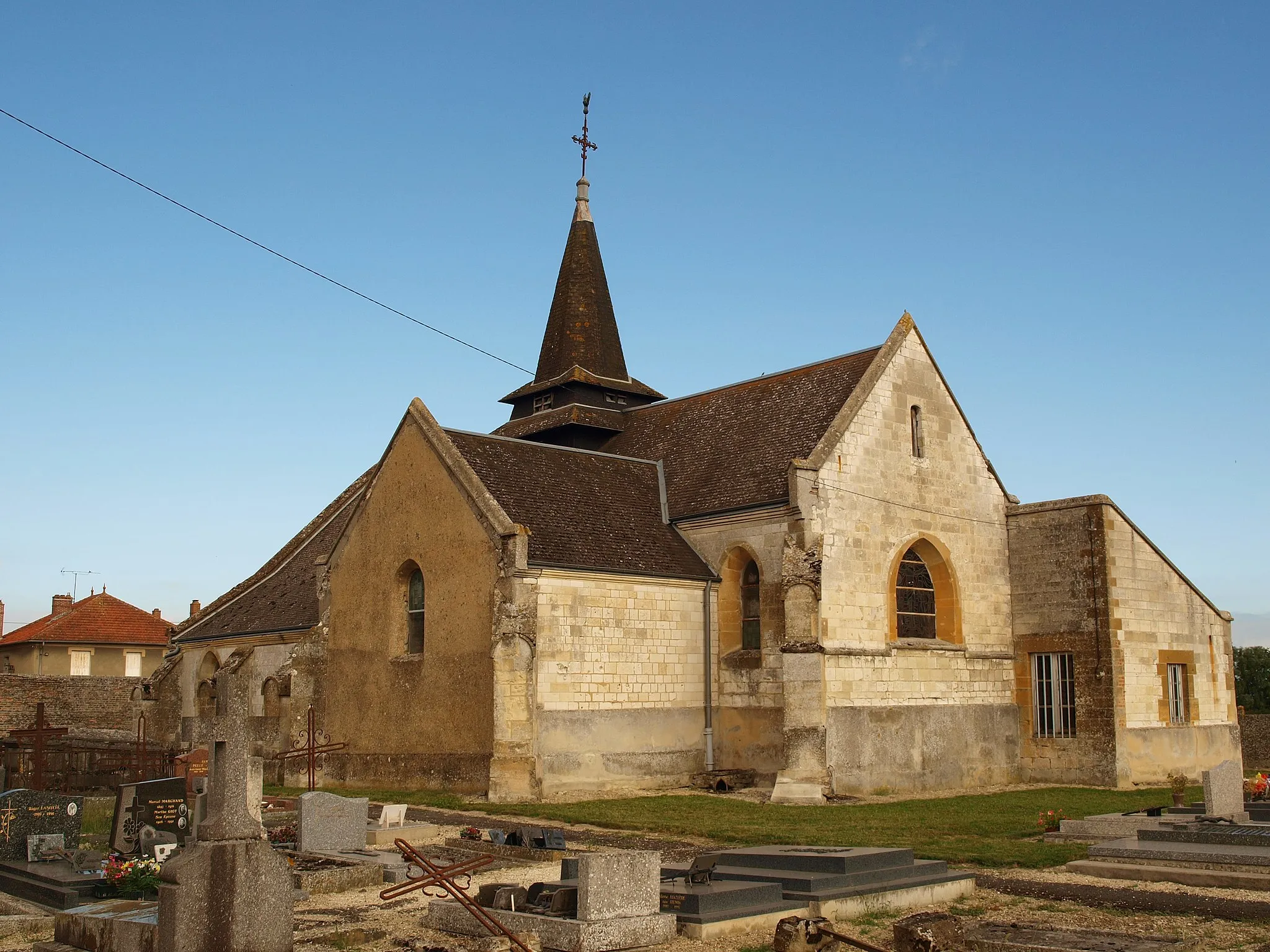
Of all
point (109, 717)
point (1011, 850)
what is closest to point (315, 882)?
point (1011, 850)

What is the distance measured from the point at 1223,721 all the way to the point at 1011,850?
16441 millimetres

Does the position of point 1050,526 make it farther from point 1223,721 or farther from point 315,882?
point 315,882

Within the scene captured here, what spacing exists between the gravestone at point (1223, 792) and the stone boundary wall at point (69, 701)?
31163 millimetres

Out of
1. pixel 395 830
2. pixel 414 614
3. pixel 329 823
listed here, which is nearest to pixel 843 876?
pixel 329 823

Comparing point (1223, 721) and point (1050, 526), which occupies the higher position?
point (1050, 526)

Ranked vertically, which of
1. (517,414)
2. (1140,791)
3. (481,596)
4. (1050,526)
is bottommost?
(1140,791)

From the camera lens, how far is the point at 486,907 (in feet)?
34.3

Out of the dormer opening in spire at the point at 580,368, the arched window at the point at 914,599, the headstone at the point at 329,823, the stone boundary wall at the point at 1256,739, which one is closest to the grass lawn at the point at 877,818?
the arched window at the point at 914,599

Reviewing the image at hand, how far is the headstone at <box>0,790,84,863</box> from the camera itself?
42.0 feet

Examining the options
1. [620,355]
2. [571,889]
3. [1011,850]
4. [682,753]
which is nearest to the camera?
[571,889]

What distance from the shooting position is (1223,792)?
597 inches

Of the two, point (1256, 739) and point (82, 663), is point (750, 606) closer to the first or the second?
point (1256, 739)

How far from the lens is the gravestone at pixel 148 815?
13828 mm

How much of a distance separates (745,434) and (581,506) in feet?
13.9
